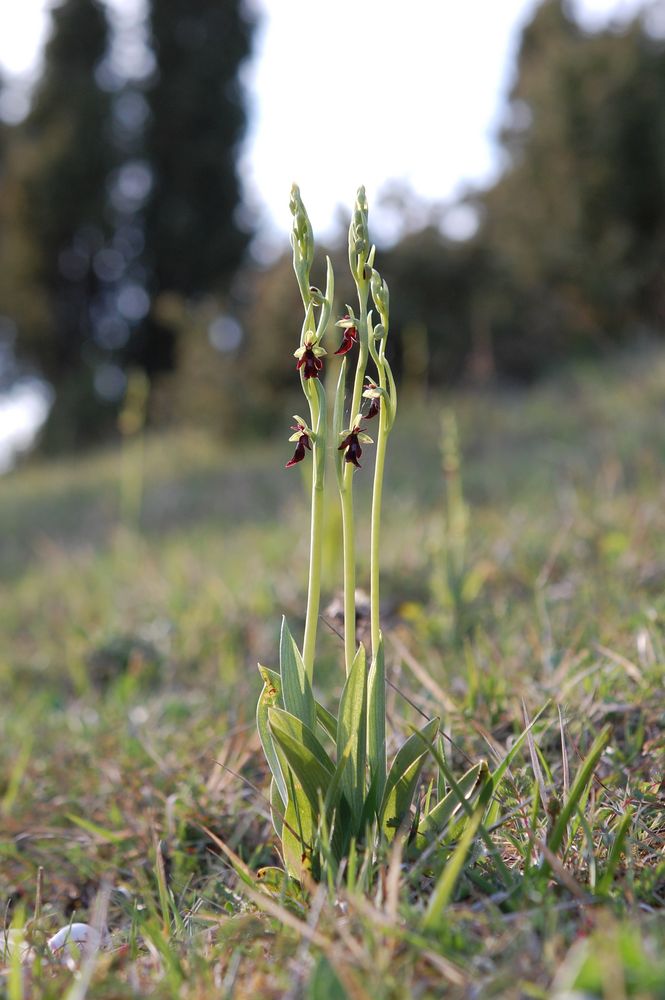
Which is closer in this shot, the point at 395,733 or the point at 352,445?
the point at 352,445

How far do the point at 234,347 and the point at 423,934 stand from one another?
974 centimetres

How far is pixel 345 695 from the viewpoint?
46.7 inches

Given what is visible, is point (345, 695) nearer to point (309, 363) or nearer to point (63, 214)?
point (309, 363)

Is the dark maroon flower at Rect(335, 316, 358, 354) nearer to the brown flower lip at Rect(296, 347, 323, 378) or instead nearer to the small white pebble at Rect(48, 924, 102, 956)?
the brown flower lip at Rect(296, 347, 323, 378)

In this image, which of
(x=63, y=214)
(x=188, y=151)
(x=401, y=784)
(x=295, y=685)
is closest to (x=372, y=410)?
(x=295, y=685)

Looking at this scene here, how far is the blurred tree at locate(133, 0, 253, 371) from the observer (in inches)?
587

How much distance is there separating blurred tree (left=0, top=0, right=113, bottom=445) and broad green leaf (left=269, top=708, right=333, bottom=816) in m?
13.0

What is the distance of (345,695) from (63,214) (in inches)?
581

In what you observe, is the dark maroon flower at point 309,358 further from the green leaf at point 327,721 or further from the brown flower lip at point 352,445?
the green leaf at point 327,721

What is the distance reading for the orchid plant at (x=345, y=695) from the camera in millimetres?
1133

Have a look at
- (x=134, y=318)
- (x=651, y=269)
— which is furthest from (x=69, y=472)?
(x=651, y=269)

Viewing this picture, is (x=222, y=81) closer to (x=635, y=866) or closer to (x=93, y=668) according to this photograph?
(x=93, y=668)

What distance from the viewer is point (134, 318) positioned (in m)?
15.0

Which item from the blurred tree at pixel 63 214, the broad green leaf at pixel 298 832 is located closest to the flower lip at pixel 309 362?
the broad green leaf at pixel 298 832
